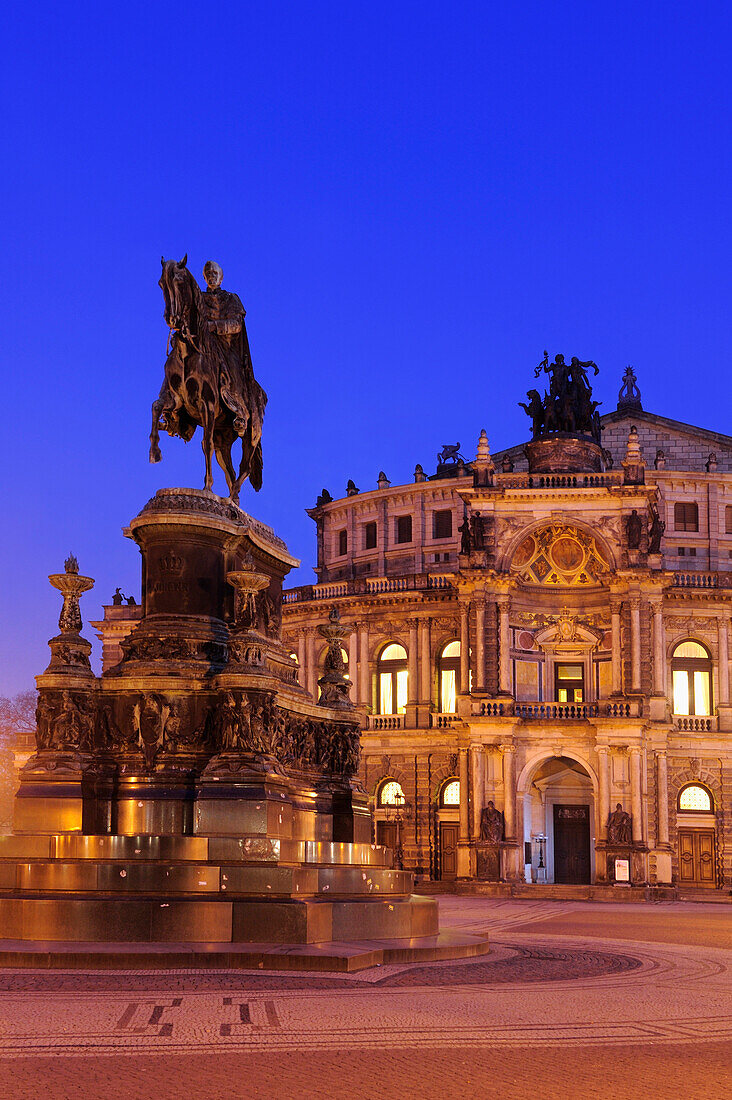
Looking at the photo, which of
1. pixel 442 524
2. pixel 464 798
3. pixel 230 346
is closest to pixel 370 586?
pixel 442 524

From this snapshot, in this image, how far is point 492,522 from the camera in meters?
67.2

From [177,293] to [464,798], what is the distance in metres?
47.2

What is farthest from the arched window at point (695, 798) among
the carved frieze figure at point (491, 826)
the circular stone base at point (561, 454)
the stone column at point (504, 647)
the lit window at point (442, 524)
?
the lit window at point (442, 524)

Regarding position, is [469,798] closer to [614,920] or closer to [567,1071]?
[614,920]

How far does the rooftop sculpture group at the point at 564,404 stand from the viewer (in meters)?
72.8

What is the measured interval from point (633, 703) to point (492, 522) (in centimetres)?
1091

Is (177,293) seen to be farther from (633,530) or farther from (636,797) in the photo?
(636,797)

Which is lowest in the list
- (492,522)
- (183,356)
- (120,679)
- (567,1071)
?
(567,1071)

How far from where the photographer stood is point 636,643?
6550 cm

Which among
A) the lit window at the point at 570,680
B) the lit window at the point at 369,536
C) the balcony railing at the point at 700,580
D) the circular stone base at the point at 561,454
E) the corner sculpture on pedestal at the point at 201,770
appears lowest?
the corner sculpture on pedestal at the point at 201,770

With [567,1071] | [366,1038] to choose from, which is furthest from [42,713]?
[567,1071]

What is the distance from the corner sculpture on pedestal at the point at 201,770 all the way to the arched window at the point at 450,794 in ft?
159

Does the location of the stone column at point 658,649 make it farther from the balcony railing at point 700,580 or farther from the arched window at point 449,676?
the arched window at point 449,676

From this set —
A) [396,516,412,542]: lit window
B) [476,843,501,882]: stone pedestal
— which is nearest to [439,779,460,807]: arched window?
[476,843,501,882]: stone pedestal
